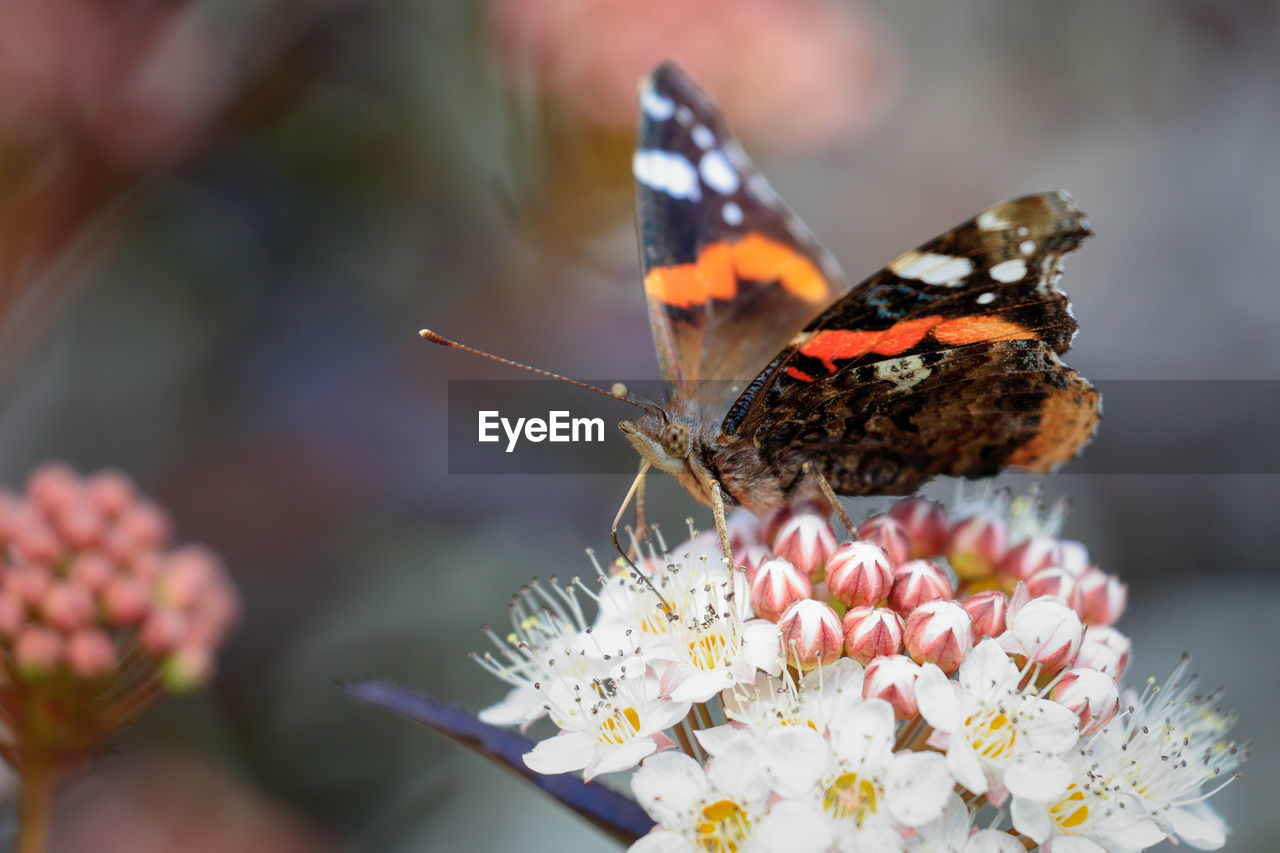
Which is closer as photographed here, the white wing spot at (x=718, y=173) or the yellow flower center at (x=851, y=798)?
the yellow flower center at (x=851, y=798)

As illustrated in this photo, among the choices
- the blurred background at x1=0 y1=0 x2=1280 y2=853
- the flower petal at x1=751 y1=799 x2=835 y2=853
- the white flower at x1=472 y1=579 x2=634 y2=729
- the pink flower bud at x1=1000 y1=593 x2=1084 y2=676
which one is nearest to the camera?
the flower petal at x1=751 y1=799 x2=835 y2=853

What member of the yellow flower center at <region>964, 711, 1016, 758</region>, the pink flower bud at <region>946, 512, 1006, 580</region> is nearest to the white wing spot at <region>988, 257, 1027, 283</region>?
the pink flower bud at <region>946, 512, 1006, 580</region>

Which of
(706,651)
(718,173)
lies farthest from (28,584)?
(718,173)

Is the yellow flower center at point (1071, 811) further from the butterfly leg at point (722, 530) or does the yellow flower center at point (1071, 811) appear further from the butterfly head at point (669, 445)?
the butterfly head at point (669, 445)

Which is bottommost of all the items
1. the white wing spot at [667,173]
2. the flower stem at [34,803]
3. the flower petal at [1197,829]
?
the flower stem at [34,803]

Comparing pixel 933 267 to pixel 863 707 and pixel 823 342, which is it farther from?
pixel 863 707

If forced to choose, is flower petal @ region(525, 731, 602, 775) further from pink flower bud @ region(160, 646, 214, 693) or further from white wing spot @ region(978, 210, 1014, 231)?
white wing spot @ region(978, 210, 1014, 231)

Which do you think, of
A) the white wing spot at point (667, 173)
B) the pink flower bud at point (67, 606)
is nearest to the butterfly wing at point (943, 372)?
the white wing spot at point (667, 173)
